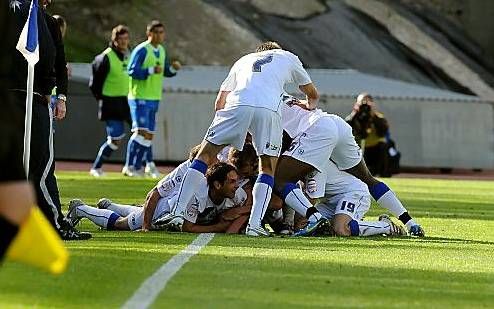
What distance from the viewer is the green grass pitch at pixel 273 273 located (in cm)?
780

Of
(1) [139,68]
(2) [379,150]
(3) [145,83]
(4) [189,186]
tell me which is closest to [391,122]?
(2) [379,150]

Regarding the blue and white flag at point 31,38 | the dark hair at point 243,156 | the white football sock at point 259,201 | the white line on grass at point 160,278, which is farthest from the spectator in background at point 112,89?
the white line on grass at point 160,278

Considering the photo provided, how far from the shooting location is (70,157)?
33906 millimetres

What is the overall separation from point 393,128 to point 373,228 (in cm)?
2129

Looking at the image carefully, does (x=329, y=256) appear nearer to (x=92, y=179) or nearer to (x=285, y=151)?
(x=285, y=151)

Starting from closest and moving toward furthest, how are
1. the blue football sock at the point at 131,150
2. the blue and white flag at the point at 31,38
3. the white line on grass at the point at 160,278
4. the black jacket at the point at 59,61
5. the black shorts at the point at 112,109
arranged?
the white line on grass at the point at 160,278 < the blue and white flag at the point at 31,38 < the black jacket at the point at 59,61 < the blue football sock at the point at 131,150 < the black shorts at the point at 112,109

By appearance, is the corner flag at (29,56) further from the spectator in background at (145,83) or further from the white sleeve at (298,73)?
the spectator in background at (145,83)

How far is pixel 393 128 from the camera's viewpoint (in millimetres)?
34250

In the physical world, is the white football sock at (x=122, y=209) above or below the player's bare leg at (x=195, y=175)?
below

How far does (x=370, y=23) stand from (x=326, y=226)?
36.5 metres

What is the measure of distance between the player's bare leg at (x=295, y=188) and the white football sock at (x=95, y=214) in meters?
1.48

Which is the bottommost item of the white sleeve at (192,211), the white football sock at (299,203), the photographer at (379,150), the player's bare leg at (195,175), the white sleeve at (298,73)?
the photographer at (379,150)

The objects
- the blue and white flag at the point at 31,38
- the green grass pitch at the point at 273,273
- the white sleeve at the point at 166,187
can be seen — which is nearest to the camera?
the green grass pitch at the point at 273,273

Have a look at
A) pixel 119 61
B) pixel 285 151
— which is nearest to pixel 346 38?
pixel 119 61
